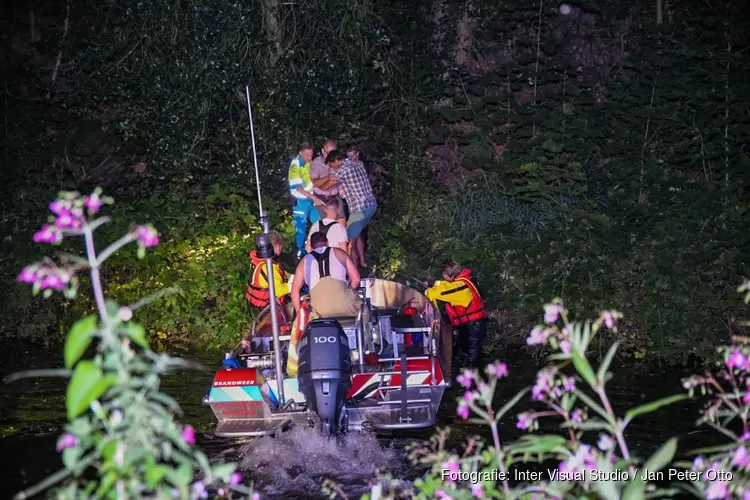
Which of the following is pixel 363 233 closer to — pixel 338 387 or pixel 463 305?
pixel 463 305

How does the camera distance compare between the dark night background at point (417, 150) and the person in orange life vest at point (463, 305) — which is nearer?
the person in orange life vest at point (463, 305)

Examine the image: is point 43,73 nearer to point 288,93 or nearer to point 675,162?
point 288,93

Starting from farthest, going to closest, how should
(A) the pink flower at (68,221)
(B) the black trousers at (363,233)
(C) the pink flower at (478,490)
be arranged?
(B) the black trousers at (363,233) < (C) the pink flower at (478,490) < (A) the pink flower at (68,221)

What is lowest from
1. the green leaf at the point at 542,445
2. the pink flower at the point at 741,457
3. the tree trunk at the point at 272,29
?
the pink flower at the point at 741,457

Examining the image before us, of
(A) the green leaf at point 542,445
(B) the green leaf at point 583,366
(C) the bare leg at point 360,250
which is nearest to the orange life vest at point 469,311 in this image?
(C) the bare leg at point 360,250

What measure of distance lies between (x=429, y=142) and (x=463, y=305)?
454 cm

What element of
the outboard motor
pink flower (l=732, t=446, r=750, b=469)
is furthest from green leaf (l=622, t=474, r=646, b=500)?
the outboard motor

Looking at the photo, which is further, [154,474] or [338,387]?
[338,387]

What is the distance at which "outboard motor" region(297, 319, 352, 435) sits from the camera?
26.1 feet

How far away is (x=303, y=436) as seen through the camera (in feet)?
27.3

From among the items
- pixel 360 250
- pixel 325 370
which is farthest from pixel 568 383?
pixel 360 250

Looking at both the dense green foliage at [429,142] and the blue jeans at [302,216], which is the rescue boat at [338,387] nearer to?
the blue jeans at [302,216]

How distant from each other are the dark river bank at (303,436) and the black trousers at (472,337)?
1.43ft

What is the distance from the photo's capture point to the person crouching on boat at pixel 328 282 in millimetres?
9172
